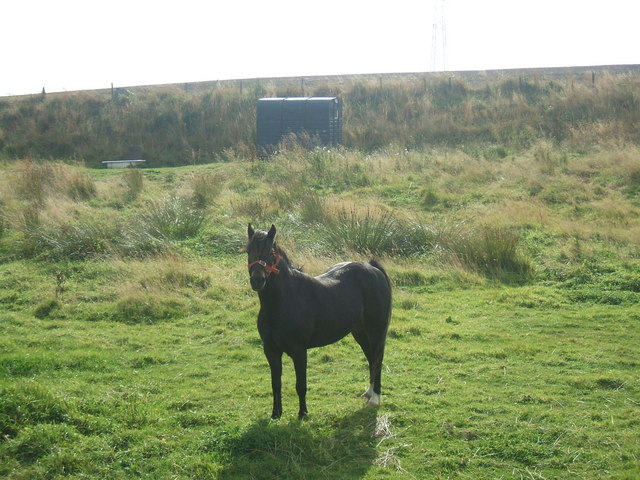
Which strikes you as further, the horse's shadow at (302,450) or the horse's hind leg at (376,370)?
the horse's hind leg at (376,370)

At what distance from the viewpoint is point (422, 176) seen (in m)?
22.1

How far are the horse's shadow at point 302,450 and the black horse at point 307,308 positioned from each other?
375 mm

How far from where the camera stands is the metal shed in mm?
28797

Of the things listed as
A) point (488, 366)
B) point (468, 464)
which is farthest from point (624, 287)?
point (468, 464)

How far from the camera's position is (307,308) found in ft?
23.6

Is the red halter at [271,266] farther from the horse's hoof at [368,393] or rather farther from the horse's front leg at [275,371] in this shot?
the horse's hoof at [368,393]

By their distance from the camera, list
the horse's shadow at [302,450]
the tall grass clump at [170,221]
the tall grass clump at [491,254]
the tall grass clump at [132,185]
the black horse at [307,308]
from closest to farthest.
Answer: the horse's shadow at [302,450], the black horse at [307,308], the tall grass clump at [491,254], the tall grass clump at [170,221], the tall grass clump at [132,185]

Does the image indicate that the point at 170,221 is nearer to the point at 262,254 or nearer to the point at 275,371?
the point at 275,371

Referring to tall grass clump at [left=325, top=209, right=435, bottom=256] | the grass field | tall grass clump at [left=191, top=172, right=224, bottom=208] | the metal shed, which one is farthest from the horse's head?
the metal shed

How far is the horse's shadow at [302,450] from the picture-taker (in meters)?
6.38

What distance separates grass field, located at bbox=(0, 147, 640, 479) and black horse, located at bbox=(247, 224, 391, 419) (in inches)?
22.4

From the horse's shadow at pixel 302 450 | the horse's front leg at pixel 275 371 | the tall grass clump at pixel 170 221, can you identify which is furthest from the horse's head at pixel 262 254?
the tall grass clump at pixel 170 221

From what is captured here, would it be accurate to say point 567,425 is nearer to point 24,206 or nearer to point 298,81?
point 24,206

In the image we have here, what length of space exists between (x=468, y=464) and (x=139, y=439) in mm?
2928
